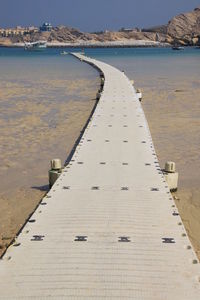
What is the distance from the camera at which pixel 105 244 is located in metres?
5.09

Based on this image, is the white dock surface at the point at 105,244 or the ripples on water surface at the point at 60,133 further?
the ripples on water surface at the point at 60,133

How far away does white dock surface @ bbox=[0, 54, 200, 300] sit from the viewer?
13.8 feet

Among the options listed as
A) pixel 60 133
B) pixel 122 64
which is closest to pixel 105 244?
pixel 60 133

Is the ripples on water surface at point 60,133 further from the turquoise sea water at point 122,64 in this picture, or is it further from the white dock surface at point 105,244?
the turquoise sea water at point 122,64

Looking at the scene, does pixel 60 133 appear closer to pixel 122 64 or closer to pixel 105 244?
pixel 105 244

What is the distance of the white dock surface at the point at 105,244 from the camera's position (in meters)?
4.21

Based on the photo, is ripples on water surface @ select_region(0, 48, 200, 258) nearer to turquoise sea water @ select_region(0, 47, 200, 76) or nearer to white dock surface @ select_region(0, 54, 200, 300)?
white dock surface @ select_region(0, 54, 200, 300)

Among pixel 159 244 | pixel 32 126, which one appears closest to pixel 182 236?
pixel 159 244

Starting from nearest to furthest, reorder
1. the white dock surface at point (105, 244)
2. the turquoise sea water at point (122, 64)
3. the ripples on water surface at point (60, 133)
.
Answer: the white dock surface at point (105, 244), the ripples on water surface at point (60, 133), the turquoise sea water at point (122, 64)

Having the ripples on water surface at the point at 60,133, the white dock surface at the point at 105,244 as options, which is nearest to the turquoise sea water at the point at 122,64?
the ripples on water surface at the point at 60,133

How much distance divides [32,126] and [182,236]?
1132cm

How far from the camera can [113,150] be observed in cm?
970

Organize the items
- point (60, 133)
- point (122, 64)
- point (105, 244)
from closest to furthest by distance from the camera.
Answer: point (105, 244)
point (60, 133)
point (122, 64)

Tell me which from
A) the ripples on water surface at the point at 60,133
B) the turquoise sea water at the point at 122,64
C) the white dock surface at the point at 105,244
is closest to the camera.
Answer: the white dock surface at the point at 105,244
